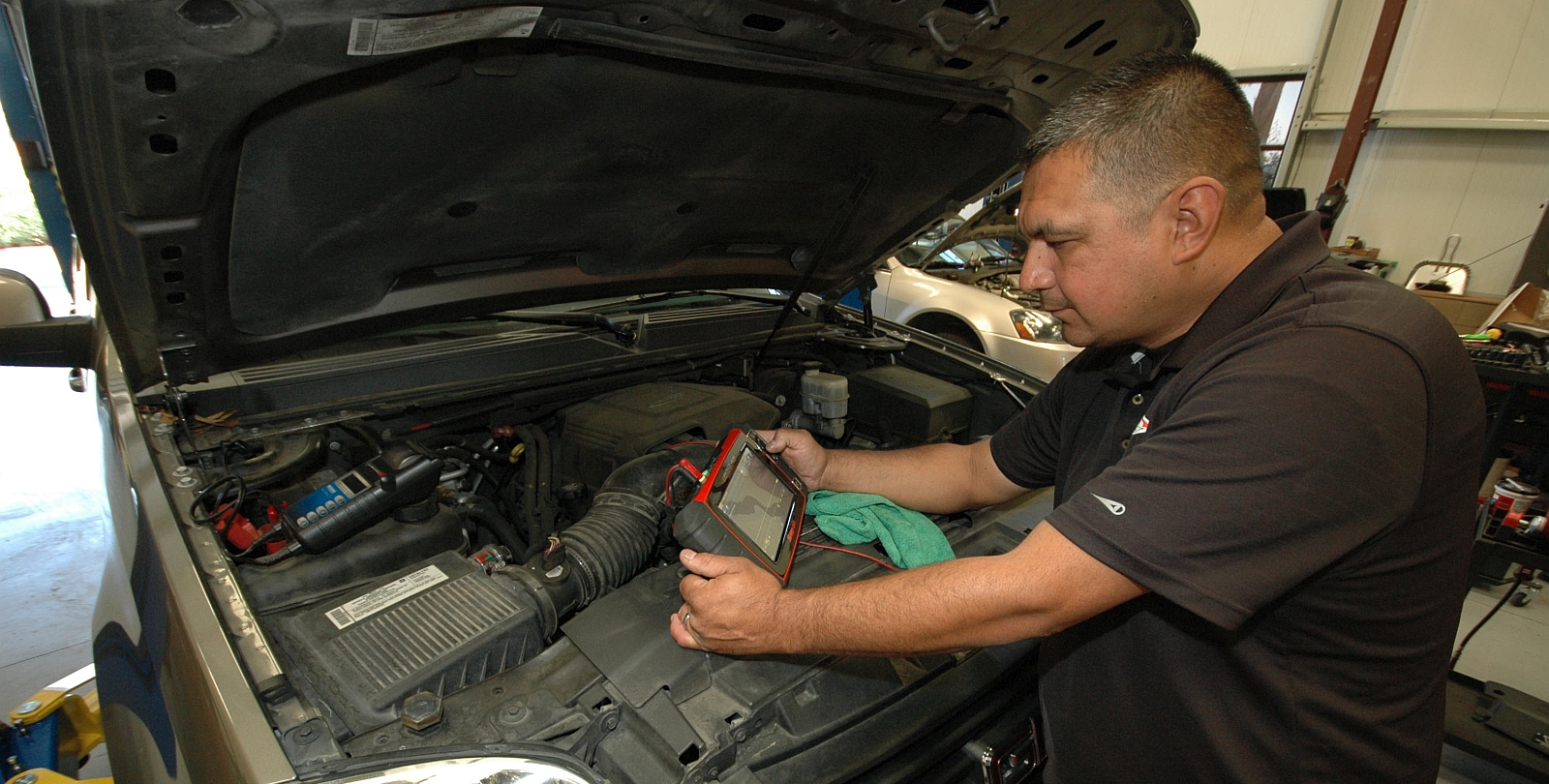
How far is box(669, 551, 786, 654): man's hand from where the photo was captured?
103 cm

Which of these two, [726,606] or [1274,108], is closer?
[726,606]

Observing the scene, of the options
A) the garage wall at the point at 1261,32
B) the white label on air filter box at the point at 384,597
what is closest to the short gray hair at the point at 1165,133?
the white label on air filter box at the point at 384,597

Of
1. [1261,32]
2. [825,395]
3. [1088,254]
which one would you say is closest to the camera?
[1088,254]

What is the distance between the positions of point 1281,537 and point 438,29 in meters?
1.19

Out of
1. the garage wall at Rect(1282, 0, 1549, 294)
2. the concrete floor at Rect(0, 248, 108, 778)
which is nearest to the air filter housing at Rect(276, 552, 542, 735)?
the concrete floor at Rect(0, 248, 108, 778)

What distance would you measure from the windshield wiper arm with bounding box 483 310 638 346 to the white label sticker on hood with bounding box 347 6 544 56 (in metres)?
1.09

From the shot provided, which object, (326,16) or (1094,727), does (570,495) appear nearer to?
(326,16)

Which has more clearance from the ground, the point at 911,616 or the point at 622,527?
the point at 911,616

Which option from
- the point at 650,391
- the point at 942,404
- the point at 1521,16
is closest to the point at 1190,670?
the point at 942,404

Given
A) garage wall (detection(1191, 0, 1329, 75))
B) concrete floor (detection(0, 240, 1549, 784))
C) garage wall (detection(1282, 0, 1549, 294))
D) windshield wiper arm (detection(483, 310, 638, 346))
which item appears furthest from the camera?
garage wall (detection(1191, 0, 1329, 75))

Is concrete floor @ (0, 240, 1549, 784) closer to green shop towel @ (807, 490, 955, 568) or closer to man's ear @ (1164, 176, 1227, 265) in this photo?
green shop towel @ (807, 490, 955, 568)

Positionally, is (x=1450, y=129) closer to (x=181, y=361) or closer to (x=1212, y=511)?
(x=1212, y=511)

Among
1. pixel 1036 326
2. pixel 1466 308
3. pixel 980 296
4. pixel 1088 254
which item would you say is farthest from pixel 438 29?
pixel 1466 308

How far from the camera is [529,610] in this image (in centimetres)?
111
